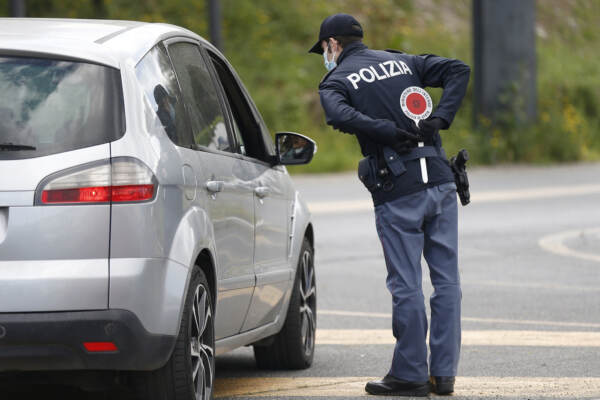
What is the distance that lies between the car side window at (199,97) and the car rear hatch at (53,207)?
82 cm

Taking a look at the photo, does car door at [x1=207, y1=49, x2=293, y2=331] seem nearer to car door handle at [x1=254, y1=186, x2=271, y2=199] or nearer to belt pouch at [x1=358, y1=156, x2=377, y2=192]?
car door handle at [x1=254, y1=186, x2=271, y2=199]

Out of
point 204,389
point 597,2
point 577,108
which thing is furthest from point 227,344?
point 597,2

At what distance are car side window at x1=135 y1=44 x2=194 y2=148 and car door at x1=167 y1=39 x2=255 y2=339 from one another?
0.35 ft

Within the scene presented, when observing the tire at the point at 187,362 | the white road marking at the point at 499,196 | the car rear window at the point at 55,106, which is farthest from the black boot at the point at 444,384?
the white road marking at the point at 499,196

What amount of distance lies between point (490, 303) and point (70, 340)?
5.68m

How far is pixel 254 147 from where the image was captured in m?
6.76

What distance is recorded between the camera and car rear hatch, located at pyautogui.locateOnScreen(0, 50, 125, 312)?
462 centimetres

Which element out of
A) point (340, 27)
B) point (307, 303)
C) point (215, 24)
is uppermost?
point (215, 24)

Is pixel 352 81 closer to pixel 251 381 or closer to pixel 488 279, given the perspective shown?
pixel 251 381

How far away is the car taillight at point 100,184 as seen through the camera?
15.3 ft

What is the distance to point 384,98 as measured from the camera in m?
6.25

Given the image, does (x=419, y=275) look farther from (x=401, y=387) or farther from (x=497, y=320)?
(x=497, y=320)

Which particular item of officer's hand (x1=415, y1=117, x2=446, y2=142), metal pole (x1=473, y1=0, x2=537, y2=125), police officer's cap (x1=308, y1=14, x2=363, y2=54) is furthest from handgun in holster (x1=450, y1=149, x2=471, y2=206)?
metal pole (x1=473, y1=0, x2=537, y2=125)

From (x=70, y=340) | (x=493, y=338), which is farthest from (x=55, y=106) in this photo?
(x=493, y=338)
